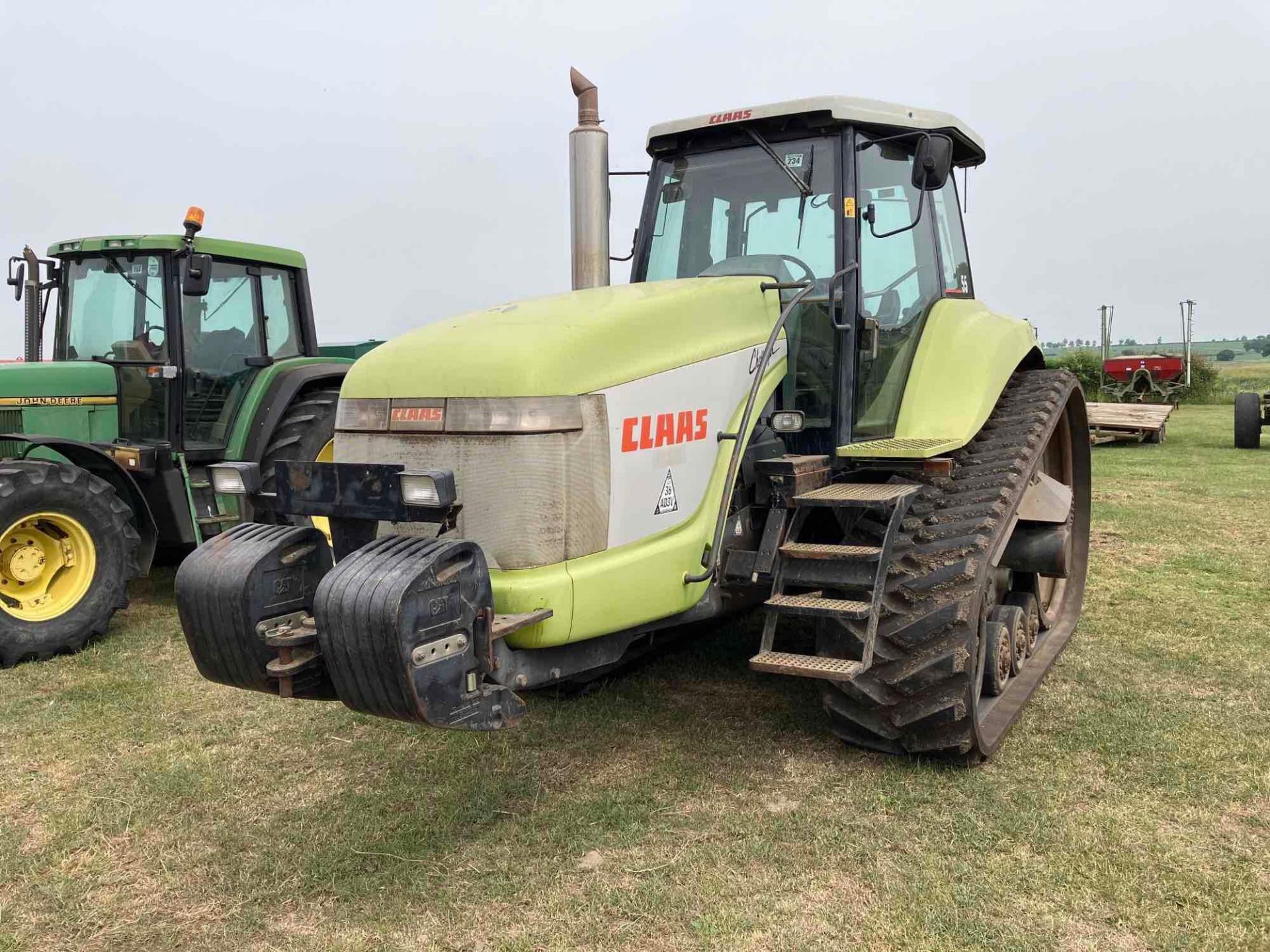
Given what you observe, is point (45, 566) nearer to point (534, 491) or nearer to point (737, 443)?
point (534, 491)

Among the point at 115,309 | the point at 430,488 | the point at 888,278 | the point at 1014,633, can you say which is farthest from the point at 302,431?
the point at 1014,633

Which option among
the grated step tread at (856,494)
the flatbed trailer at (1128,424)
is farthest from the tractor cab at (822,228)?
the flatbed trailer at (1128,424)

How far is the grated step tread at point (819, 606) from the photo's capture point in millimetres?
3570

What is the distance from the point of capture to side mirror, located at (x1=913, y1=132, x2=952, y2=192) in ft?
12.9

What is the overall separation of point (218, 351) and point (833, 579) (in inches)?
192

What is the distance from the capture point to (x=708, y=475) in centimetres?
364

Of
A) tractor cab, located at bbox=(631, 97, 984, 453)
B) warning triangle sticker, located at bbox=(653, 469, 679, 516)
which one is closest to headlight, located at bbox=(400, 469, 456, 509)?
warning triangle sticker, located at bbox=(653, 469, 679, 516)

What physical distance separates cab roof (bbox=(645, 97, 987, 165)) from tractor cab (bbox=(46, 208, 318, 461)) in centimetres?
332

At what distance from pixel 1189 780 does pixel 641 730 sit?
79.0 inches

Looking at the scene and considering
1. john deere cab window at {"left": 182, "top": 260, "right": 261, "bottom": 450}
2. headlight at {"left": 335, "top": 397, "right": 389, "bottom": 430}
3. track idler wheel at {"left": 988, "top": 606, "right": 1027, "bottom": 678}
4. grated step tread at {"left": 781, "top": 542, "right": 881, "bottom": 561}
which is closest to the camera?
headlight at {"left": 335, "top": 397, "right": 389, "bottom": 430}

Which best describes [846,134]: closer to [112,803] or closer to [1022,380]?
[1022,380]

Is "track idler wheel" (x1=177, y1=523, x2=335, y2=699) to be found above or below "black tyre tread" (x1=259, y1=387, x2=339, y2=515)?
below

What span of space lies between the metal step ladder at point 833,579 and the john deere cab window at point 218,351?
4.49m

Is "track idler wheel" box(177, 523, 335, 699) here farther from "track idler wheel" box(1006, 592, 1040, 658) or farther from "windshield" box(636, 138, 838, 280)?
"track idler wheel" box(1006, 592, 1040, 658)
